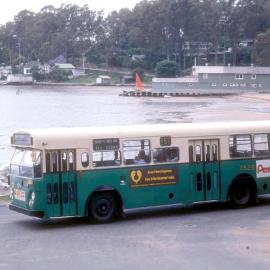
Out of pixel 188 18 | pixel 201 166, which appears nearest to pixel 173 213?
pixel 201 166

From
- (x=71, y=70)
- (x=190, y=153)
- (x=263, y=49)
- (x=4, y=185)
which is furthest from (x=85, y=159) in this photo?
(x=71, y=70)

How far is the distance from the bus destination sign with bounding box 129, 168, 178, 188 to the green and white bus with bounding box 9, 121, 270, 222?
20 mm

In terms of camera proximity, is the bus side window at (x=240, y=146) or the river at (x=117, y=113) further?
the river at (x=117, y=113)

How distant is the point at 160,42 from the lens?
508 feet

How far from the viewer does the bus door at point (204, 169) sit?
53.8 ft

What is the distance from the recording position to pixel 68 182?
14.8m

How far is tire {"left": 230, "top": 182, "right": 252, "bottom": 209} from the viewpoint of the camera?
55.5ft

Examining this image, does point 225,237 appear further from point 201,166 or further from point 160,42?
point 160,42

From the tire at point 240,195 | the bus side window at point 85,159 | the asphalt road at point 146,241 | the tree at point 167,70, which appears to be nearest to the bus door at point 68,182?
the bus side window at point 85,159

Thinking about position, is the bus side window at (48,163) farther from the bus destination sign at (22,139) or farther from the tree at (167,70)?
the tree at (167,70)

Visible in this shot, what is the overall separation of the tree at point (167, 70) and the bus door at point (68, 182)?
4543 inches

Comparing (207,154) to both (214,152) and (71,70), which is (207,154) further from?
(71,70)

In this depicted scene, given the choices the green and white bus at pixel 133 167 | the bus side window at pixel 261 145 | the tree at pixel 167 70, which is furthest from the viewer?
the tree at pixel 167 70

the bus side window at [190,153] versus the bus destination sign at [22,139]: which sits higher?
the bus destination sign at [22,139]
